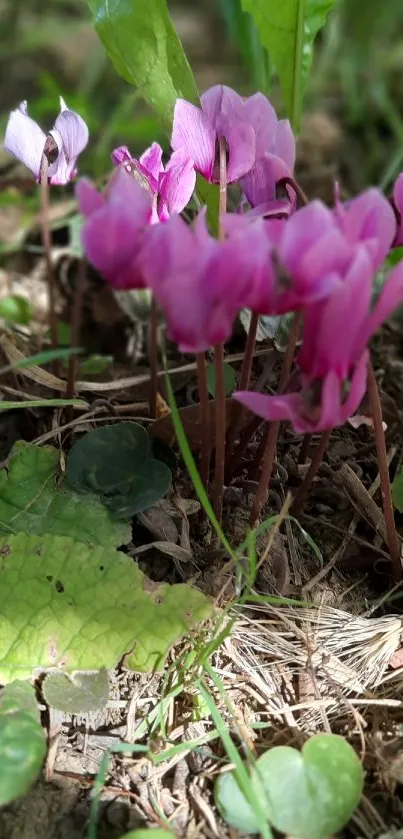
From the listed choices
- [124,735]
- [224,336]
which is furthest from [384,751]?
[224,336]

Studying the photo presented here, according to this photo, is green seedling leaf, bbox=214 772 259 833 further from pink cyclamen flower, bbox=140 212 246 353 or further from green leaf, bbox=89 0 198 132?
green leaf, bbox=89 0 198 132

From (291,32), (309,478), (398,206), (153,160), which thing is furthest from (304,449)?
(291,32)

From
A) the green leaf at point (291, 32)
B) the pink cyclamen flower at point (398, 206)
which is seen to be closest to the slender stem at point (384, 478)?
the pink cyclamen flower at point (398, 206)

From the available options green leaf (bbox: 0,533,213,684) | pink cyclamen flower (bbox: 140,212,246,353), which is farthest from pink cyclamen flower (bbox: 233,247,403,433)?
green leaf (bbox: 0,533,213,684)

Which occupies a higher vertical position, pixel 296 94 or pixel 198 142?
pixel 296 94

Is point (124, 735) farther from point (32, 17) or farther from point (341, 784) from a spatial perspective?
point (32, 17)

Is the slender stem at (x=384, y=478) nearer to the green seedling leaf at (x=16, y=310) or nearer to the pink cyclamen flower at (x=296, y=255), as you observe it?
the pink cyclamen flower at (x=296, y=255)
